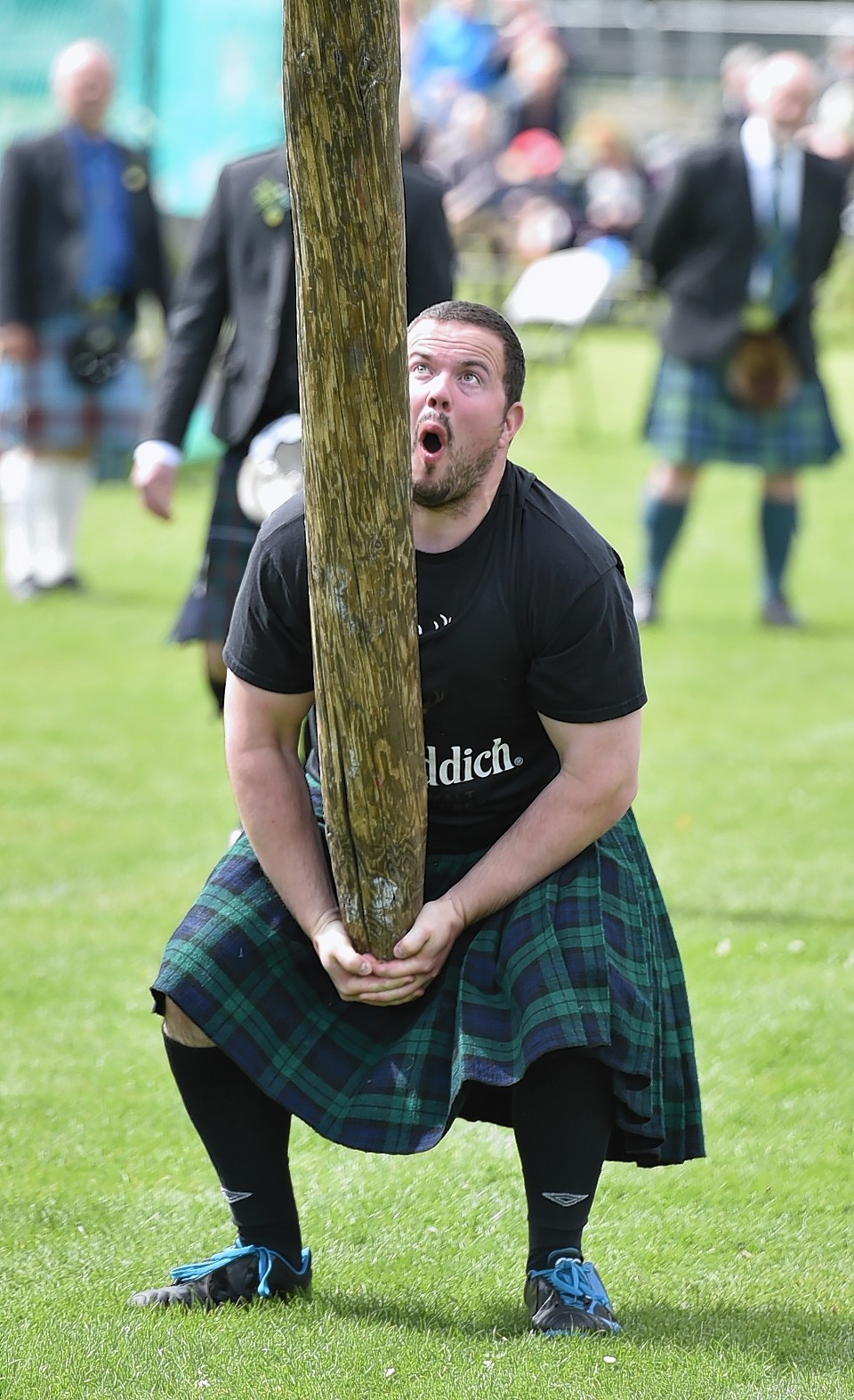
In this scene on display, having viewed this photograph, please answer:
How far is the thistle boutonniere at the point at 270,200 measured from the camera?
12.6 feet

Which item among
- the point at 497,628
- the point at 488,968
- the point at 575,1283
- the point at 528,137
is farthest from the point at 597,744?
the point at 528,137

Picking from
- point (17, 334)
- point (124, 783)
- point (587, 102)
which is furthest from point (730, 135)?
point (587, 102)

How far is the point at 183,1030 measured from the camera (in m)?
2.35

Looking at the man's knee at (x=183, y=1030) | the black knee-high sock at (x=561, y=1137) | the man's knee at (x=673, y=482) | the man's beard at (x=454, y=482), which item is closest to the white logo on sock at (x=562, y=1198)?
the black knee-high sock at (x=561, y=1137)

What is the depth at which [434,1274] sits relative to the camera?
2.58 metres

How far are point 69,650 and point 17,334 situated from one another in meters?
1.27

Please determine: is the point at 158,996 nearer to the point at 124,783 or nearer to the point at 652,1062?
the point at 652,1062

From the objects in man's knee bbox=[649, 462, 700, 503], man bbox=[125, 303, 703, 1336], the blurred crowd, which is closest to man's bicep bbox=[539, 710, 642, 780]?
man bbox=[125, 303, 703, 1336]

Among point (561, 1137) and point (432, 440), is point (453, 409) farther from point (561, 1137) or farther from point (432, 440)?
point (561, 1137)

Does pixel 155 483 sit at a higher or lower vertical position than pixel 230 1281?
higher

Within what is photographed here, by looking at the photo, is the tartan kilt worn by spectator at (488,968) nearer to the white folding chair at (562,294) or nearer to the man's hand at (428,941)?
the man's hand at (428,941)

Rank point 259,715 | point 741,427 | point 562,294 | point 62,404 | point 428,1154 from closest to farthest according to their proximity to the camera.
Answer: point 259,715, point 428,1154, point 741,427, point 62,404, point 562,294

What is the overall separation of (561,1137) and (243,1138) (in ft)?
1.32

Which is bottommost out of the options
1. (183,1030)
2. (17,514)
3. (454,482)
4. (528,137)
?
(17,514)
